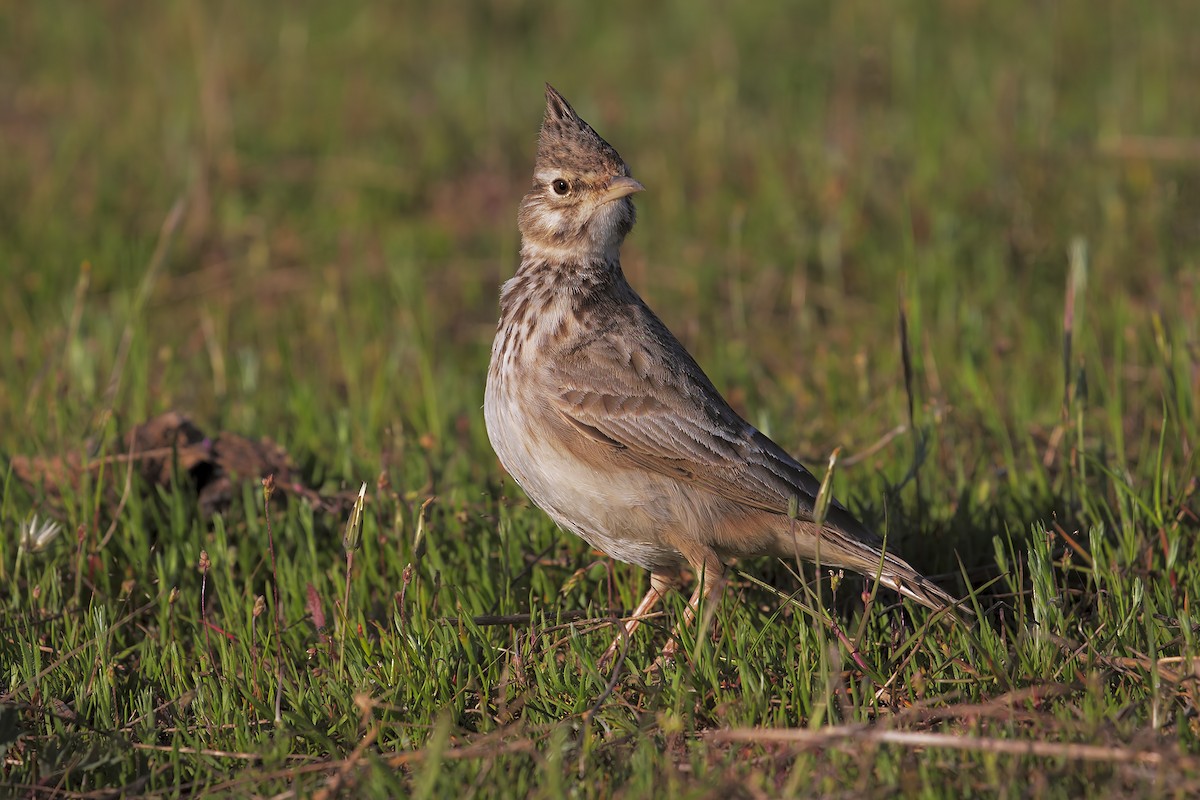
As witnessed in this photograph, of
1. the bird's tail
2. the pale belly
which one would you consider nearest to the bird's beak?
the pale belly

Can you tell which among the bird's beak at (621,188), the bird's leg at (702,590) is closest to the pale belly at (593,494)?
the bird's leg at (702,590)

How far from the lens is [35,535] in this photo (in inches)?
208

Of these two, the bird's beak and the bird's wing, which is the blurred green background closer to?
the bird's wing

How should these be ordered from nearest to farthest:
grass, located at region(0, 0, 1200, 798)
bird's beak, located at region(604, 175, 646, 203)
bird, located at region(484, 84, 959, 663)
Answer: grass, located at region(0, 0, 1200, 798)
bird, located at region(484, 84, 959, 663)
bird's beak, located at region(604, 175, 646, 203)

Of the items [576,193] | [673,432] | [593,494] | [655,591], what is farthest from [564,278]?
[655,591]

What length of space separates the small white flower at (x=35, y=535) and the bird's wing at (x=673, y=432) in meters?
1.89

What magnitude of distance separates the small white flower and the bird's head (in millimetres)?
2095

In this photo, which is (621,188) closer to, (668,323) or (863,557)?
(863,557)

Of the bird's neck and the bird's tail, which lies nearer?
the bird's tail

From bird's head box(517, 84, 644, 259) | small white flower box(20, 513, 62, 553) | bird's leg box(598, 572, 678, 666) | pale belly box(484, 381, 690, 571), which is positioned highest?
bird's head box(517, 84, 644, 259)

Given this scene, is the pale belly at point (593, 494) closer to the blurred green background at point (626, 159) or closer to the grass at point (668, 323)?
the grass at point (668, 323)

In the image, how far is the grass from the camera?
423 centimetres

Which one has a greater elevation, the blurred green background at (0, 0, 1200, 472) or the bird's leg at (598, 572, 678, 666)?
the blurred green background at (0, 0, 1200, 472)

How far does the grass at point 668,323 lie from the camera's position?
4.23m
